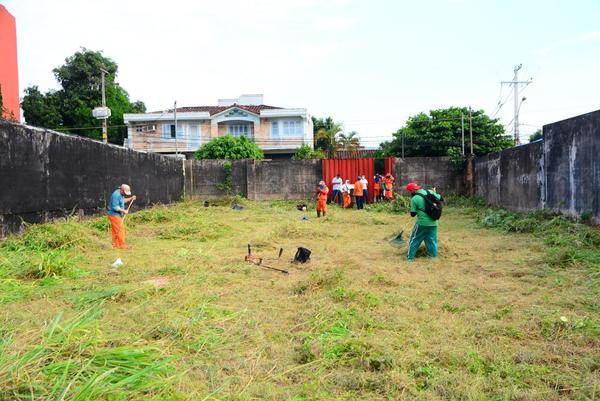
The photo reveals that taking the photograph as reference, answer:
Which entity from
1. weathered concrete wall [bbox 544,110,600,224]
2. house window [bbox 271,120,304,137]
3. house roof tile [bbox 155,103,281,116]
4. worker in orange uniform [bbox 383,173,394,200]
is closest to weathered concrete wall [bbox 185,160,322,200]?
worker in orange uniform [bbox 383,173,394,200]

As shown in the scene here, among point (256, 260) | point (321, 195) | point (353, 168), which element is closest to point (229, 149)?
point (353, 168)

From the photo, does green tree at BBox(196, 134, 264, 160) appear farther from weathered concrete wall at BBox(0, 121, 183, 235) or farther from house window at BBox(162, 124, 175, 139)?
house window at BBox(162, 124, 175, 139)

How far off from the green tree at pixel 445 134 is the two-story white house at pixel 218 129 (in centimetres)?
1260

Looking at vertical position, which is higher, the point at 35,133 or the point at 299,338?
the point at 35,133

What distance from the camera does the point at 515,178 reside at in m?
13.6

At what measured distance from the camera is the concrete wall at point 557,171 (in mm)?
9297

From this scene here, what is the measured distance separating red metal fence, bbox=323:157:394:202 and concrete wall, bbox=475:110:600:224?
563 centimetres

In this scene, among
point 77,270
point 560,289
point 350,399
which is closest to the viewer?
point 350,399

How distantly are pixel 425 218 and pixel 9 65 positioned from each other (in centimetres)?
2216

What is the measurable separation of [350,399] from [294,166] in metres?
18.1

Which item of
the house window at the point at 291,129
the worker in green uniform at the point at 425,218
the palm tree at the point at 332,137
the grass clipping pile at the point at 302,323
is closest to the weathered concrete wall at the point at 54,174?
the grass clipping pile at the point at 302,323

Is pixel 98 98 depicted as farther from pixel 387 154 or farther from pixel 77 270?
pixel 77 270

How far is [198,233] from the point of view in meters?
10.8

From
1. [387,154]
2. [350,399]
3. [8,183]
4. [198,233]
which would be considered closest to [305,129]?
[387,154]
